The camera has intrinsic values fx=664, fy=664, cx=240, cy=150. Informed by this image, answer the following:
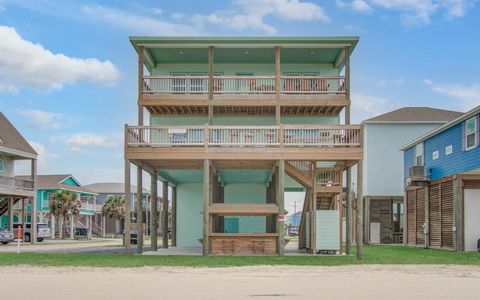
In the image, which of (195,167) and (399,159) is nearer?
(195,167)

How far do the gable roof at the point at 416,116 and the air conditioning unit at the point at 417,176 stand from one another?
827 centimetres

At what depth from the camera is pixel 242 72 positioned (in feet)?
109

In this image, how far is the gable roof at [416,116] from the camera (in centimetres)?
4491

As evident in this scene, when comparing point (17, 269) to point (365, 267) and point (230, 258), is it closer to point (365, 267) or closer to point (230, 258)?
point (230, 258)

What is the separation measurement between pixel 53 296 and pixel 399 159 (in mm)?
35568

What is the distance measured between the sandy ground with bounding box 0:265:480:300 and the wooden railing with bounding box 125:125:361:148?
6915mm

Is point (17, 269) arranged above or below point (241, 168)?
below

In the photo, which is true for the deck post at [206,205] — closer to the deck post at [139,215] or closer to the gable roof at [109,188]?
the deck post at [139,215]

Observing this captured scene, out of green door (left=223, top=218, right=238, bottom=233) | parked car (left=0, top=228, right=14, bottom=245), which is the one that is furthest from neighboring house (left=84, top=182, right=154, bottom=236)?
green door (left=223, top=218, right=238, bottom=233)

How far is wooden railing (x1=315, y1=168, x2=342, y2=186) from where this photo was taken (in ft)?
95.7

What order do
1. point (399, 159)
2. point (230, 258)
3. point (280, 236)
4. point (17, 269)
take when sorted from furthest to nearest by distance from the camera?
1. point (399, 159)
2. point (280, 236)
3. point (230, 258)
4. point (17, 269)

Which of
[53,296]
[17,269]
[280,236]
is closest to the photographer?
[53,296]

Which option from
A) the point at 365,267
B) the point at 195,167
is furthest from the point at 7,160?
the point at 365,267

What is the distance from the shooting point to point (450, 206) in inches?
1299
